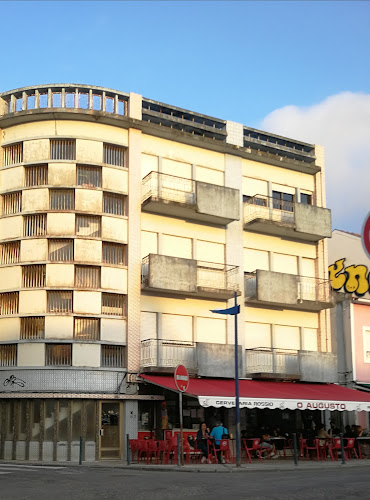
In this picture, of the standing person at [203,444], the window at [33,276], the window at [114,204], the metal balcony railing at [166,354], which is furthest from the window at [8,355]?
the standing person at [203,444]

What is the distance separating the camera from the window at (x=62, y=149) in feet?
103

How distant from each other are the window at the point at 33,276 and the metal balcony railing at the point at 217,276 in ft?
21.7

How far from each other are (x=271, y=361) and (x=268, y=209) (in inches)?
280

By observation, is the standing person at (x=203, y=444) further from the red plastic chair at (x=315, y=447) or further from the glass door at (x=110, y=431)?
the glass door at (x=110, y=431)

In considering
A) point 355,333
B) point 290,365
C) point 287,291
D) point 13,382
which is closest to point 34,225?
point 13,382

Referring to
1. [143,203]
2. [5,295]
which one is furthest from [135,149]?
[5,295]

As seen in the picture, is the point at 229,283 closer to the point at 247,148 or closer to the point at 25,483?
the point at 247,148

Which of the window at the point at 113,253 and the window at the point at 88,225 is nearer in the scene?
the window at the point at 88,225

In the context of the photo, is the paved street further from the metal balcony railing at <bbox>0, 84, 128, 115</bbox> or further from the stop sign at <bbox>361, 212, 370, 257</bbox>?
the metal balcony railing at <bbox>0, 84, 128, 115</bbox>

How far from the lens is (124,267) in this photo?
3114 cm

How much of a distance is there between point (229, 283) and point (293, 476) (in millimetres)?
14727

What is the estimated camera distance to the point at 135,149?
3231 centimetres

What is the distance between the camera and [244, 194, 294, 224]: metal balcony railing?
115 ft

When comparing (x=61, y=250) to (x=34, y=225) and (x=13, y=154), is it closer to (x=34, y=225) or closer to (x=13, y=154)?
(x=34, y=225)
